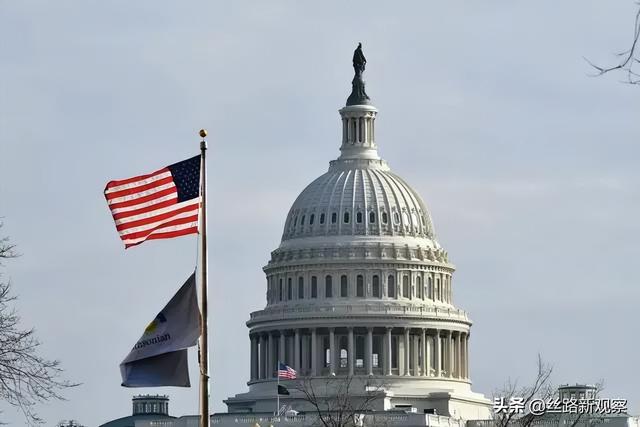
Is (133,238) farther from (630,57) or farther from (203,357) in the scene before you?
(630,57)

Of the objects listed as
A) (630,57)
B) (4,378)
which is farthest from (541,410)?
(630,57)

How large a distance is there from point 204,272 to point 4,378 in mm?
6569

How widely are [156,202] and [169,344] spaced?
3.27 meters

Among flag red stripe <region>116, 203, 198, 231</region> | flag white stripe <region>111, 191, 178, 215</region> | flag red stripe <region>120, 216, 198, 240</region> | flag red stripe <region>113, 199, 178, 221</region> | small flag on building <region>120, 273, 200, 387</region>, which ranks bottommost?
small flag on building <region>120, 273, 200, 387</region>

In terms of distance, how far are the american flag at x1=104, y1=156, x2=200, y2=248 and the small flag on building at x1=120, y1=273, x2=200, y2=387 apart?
4.70 ft

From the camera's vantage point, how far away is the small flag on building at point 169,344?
64688 millimetres

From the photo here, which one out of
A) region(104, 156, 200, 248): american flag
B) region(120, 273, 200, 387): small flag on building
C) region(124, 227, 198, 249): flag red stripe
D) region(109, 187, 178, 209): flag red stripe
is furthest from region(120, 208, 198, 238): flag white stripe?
region(120, 273, 200, 387): small flag on building

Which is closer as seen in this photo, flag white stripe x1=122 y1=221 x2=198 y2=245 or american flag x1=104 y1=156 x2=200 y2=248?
flag white stripe x1=122 y1=221 x2=198 y2=245

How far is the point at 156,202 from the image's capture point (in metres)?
65.6

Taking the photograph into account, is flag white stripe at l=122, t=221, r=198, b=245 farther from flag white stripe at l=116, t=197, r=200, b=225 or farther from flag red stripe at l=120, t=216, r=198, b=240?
flag white stripe at l=116, t=197, r=200, b=225

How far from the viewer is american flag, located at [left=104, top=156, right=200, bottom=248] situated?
2569 inches

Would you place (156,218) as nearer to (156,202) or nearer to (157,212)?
(157,212)

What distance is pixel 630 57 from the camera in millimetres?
52375

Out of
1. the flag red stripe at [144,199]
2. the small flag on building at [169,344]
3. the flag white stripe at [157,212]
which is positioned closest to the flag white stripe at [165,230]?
the flag white stripe at [157,212]
